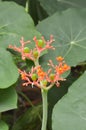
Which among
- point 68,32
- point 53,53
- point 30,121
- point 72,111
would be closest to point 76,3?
point 68,32

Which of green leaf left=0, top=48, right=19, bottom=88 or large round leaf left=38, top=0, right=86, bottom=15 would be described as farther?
large round leaf left=38, top=0, right=86, bottom=15

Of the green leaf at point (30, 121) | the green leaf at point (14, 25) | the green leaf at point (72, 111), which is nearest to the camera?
the green leaf at point (72, 111)

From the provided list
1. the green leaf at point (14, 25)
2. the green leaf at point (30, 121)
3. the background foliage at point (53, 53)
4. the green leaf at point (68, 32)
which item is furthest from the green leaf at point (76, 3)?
the green leaf at point (30, 121)

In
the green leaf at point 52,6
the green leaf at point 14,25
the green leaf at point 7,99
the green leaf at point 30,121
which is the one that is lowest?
the green leaf at point 30,121

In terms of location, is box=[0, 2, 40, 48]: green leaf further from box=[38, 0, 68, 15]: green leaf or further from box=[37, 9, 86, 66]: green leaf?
box=[38, 0, 68, 15]: green leaf

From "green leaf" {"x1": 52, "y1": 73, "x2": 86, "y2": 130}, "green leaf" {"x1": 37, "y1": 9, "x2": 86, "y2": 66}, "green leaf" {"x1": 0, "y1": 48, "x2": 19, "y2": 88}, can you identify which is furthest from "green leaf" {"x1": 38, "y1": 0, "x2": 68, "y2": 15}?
"green leaf" {"x1": 52, "y1": 73, "x2": 86, "y2": 130}

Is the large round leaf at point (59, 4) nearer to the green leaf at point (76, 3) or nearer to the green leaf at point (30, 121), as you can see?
the green leaf at point (76, 3)
